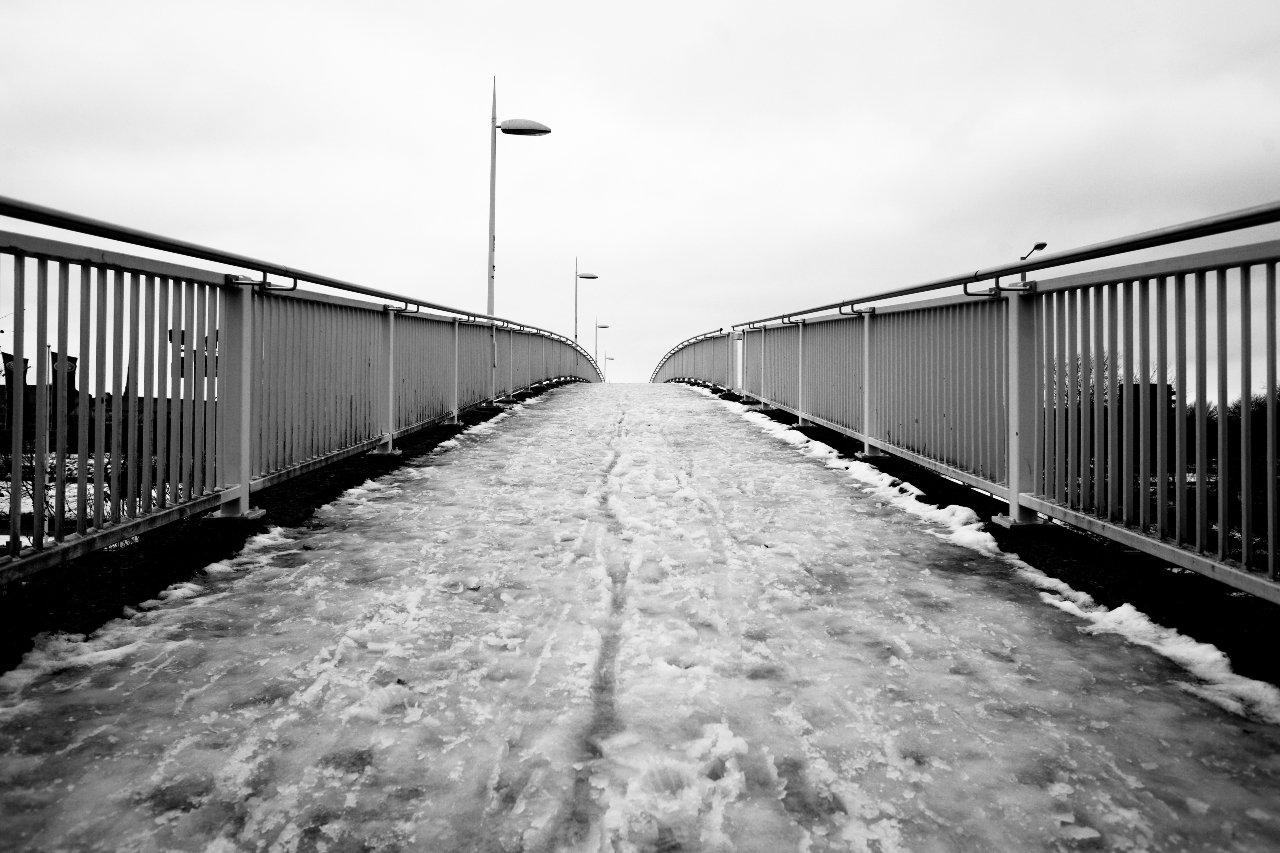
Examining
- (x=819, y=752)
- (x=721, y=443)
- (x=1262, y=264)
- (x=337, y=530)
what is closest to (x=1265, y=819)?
(x=819, y=752)

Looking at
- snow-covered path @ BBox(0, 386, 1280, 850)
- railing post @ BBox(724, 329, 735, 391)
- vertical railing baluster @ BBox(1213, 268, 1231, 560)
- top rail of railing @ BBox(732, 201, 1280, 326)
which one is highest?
railing post @ BBox(724, 329, 735, 391)

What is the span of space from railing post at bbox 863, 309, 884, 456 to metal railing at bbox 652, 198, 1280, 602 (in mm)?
80

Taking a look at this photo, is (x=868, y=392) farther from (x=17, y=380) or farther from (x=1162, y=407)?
(x=17, y=380)

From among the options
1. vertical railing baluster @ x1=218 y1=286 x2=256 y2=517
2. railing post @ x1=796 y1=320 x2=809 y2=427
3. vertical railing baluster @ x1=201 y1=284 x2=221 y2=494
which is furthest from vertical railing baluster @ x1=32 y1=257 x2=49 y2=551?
railing post @ x1=796 y1=320 x2=809 y2=427

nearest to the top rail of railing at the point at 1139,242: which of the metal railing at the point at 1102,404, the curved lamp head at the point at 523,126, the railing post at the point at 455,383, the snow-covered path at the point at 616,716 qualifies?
the metal railing at the point at 1102,404

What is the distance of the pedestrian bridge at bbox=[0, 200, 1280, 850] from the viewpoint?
7.05ft

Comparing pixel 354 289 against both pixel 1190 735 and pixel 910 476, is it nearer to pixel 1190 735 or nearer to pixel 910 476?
pixel 910 476

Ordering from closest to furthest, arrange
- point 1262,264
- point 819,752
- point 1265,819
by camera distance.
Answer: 1. point 1265,819
2. point 819,752
3. point 1262,264

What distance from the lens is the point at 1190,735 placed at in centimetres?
253

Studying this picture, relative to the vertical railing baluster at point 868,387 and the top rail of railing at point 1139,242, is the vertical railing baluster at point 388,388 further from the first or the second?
the top rail of railing at point 1139,242

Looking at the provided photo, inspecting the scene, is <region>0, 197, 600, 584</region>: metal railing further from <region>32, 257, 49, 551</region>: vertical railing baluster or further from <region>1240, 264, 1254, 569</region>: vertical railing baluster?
<region>1240, 264, 1254, 569</region>: vertical railing baluster

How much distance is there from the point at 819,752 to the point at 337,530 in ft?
11.8

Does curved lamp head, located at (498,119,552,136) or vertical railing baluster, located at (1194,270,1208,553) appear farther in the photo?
curved lamp head, located at (498,119,552,136)

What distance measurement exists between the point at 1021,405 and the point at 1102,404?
31.2 inches
